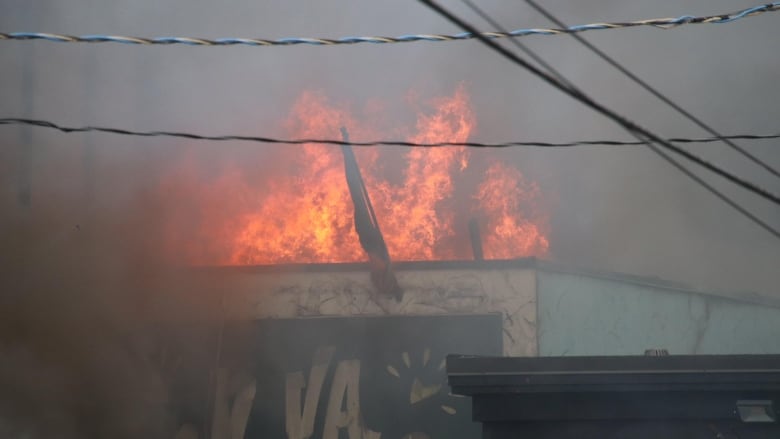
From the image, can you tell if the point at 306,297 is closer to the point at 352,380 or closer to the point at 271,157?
the point at 352,380

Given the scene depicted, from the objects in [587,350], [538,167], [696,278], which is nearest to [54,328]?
[587,350]

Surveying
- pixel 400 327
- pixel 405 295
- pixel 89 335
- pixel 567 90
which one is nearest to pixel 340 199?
pixel 405 295

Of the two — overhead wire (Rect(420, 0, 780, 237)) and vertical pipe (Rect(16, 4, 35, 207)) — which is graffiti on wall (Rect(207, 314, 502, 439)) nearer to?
vertical pipe (Rect(16, 4, 35, 207))

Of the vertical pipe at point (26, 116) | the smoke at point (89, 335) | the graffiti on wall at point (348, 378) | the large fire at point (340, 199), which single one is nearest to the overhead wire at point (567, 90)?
the graffiti on wall at point (348, 378)

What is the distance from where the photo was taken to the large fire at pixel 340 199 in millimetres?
14016

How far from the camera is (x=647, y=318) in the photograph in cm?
1250

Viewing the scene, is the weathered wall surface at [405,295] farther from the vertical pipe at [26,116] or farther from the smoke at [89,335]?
the vertical pipe at [26,116]

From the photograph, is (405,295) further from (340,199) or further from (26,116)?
(26,116)

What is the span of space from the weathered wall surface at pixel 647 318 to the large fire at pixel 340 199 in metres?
2.73

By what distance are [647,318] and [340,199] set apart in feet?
17.0

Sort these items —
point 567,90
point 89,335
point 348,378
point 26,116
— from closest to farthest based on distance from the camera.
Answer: point 567,90 → point 348,378 → point 89,335 → point 26,116

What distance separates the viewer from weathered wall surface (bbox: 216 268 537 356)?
12.2 metres

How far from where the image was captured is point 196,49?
15062 mm

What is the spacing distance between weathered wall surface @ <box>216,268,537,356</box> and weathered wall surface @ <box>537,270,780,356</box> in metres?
0.41
